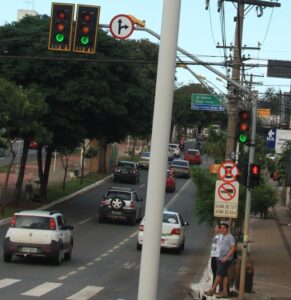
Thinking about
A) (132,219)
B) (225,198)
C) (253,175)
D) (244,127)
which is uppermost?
(244,127)

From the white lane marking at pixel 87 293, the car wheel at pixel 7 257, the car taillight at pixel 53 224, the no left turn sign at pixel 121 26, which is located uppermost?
the no left turn sign at pixel 121 26

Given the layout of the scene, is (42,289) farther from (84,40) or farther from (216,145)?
(216,145)

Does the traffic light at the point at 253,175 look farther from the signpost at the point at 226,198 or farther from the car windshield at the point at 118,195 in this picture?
the car windshield at the point at 118,195

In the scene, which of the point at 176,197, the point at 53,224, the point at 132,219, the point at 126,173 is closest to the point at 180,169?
the point at 126,173

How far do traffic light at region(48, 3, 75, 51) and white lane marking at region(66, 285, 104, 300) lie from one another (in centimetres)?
555

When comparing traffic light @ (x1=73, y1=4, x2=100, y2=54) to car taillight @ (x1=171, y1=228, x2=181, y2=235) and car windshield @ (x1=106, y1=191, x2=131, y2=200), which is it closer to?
car taillight @ (x1=171, y1=228, x2=181, y2=235)

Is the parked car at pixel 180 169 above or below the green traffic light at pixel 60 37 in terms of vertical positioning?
below

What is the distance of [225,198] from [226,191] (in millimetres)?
166

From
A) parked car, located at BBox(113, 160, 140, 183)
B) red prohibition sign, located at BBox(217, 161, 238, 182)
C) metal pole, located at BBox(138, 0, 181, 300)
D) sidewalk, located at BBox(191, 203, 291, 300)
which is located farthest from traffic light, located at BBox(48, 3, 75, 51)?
parked car, located at BBox(113, 160, 140, 183)

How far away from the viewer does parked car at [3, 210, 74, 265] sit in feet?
75.0

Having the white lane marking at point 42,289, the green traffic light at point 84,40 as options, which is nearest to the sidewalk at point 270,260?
the white lane marking at point 42,289

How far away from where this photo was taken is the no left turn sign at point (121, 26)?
16.6 m

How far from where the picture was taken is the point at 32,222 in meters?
23.2

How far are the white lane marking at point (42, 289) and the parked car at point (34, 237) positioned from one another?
144 inches
